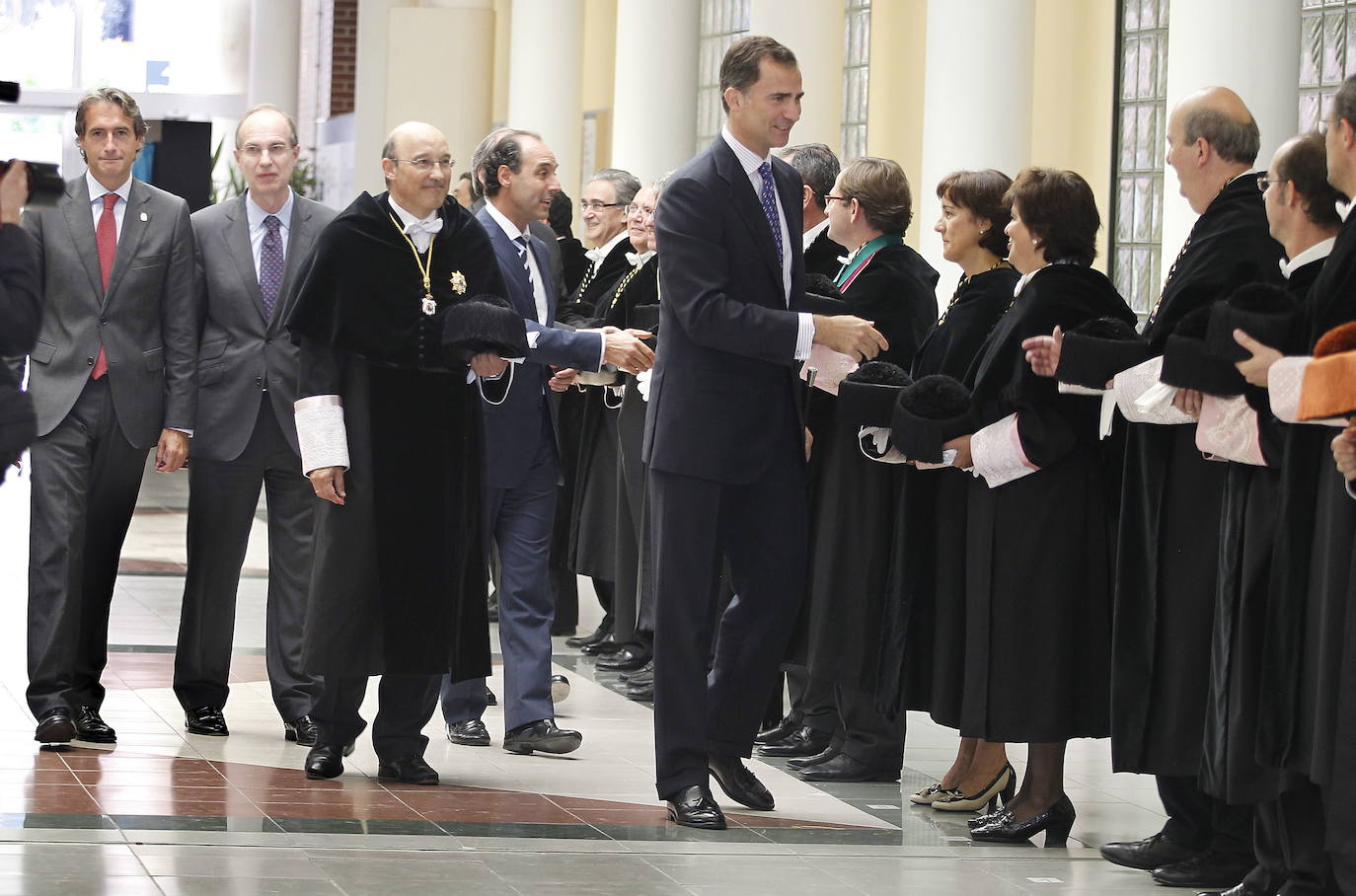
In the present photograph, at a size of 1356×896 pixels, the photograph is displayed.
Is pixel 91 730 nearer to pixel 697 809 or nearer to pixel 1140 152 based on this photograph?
pixel 697 809

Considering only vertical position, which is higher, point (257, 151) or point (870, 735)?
point (257, 151)

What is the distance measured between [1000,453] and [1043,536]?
0.84ft

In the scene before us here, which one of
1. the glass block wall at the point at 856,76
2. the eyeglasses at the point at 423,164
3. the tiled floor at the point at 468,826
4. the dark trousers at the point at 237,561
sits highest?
the glass block wall at the point at 856,76

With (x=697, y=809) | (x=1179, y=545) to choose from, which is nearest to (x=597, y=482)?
(x=697, y=809)

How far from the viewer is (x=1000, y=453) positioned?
17.2 feet

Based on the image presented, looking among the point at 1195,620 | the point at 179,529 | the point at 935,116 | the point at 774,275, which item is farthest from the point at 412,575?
the point at 179,529

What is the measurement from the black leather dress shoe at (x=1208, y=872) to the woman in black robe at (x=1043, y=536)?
0.44m

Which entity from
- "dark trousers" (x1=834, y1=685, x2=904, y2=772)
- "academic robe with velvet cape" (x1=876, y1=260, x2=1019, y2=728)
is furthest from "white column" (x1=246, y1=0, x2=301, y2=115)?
"academic robe with velvet cape" (x1=876, y1=260, x2=1019, y2=728)

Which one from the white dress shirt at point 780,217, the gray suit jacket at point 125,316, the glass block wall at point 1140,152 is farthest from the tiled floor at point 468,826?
the glass block wall at point 1140,152

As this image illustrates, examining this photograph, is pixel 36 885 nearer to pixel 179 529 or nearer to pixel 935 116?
pixel 935 116

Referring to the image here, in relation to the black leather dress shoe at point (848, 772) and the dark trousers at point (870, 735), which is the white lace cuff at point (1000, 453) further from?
the black leather dress shoe at point (848, 772)

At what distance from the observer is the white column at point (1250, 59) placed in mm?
8352

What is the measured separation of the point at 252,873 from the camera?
4.63 metres

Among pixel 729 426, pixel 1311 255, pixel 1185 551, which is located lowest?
pixel 1185 551
